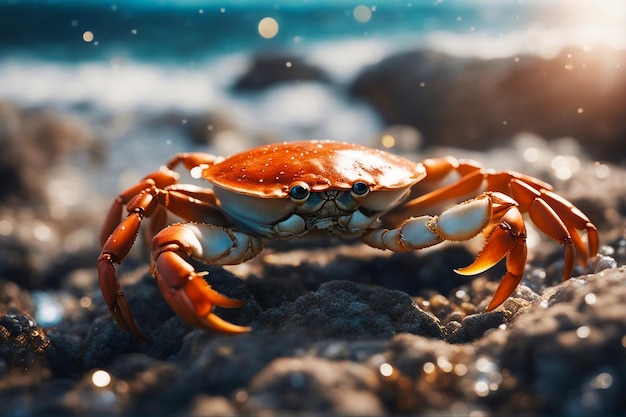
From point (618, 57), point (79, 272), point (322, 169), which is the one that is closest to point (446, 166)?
point (322, 169)

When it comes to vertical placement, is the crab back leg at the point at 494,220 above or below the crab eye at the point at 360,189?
below

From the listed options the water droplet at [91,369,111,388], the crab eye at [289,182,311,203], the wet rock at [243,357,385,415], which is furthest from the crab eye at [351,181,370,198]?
the water droplet at [91,369,111,388]

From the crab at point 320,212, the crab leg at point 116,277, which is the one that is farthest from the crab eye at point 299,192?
the crab leg at point 116,277

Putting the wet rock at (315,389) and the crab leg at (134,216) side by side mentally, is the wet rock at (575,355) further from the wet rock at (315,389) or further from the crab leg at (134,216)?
the crab leg at (134,216)

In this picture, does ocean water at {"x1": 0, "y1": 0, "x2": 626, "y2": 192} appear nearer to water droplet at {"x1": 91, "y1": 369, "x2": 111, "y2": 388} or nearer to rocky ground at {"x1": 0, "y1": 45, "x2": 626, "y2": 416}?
Answer: rocky ground at {"x1": 0, "y1": 45, "x2": 626, "y2": 416}

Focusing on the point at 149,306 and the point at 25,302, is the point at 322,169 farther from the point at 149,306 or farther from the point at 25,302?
the point at 25,302

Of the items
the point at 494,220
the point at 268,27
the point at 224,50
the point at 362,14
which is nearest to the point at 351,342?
the point at 494,220

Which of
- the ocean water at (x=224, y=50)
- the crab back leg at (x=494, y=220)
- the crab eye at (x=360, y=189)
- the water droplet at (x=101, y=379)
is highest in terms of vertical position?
the crab eye at (x=360, y=189)
